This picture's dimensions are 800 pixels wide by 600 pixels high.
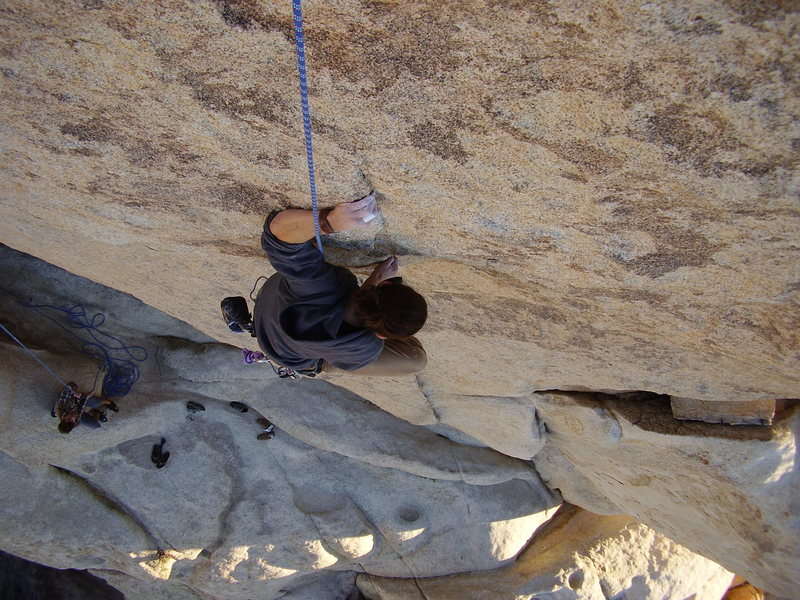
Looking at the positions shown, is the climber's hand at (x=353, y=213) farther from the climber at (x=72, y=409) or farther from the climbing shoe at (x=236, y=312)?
the climber at (x=72, y=409)

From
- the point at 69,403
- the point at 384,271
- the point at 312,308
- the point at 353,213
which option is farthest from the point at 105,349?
the point at 353,213

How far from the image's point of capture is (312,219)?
199cm

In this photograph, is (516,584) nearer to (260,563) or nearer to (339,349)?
(260,563)

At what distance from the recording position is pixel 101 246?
2988 millimetres

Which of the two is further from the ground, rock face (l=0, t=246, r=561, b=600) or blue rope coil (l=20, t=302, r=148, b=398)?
blue rope coil (l=20, t=302, r=148, b=398)

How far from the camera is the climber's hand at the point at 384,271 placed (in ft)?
7.41

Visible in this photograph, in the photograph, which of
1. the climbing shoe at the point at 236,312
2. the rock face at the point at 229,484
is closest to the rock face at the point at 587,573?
the rock face at the point at 229,484

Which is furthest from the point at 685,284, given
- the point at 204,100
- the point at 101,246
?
the point at 101,246

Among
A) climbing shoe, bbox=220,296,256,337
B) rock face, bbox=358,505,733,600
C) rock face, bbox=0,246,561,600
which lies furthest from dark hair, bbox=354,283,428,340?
rock face, bbox=358,505,733,600

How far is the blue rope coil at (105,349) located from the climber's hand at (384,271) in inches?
128

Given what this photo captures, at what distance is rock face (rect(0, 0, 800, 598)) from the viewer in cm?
129

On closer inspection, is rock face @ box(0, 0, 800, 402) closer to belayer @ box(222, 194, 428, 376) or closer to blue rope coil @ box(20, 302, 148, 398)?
belayer @ box(222, 194, 428, 376)

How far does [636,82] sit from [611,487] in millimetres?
4053

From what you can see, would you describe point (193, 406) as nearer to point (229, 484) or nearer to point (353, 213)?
point (229, 484)
